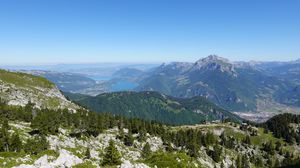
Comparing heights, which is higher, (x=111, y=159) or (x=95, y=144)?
(x=111, y=159)

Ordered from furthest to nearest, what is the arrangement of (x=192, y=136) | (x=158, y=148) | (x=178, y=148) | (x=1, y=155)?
(x=192, y=136)
(x=178, y=148)
(x=158, y=148)
(x=1, y=155)

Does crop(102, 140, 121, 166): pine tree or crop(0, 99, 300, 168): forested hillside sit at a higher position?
crop(102, 140, 121, 166): pine tree

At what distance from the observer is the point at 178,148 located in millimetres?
167750

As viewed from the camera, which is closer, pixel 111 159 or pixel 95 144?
pixel 111 159

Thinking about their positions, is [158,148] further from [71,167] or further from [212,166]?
[71,167]

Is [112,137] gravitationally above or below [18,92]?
Result: below

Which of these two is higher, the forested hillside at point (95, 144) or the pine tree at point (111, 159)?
the pine tree at point (111, 159)

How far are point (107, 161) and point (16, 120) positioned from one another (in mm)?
80879

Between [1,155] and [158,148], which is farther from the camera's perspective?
[158,148]

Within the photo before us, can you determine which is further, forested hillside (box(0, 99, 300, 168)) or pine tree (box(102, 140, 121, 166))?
forested hillside (box(0, 99, 300, 168))

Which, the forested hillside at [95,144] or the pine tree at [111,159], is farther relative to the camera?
the forested hillside at [95,144]

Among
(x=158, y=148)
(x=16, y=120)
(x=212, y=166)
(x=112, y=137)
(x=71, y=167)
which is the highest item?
(x=71, y=167)

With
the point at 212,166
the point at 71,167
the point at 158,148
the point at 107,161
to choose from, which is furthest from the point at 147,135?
the point at 71,167

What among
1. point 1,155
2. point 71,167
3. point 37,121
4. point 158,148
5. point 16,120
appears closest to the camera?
point 71,167
